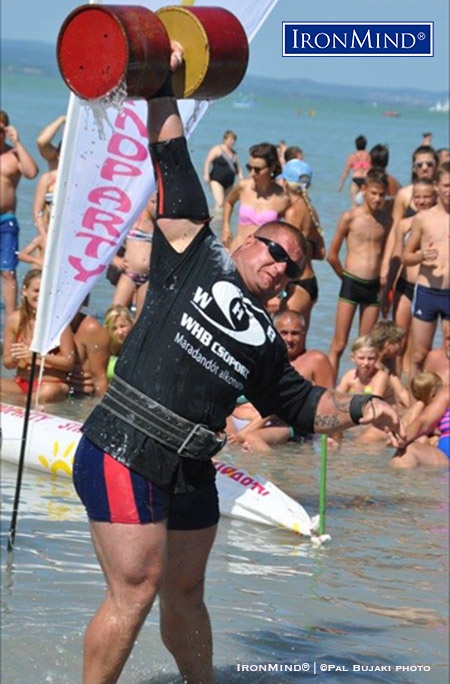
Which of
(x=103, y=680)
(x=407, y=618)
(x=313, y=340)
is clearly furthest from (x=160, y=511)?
(x=313, y=340)

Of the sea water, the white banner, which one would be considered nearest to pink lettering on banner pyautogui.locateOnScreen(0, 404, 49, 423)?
the sea water

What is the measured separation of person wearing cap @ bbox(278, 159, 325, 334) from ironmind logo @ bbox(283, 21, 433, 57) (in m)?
5.24

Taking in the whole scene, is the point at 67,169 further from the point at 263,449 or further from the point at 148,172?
the point at 263,449

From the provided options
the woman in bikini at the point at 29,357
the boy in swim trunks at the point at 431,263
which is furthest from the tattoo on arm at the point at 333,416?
the boy in swim trunks at the point at 431,263

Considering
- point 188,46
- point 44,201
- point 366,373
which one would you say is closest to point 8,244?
point 44,201

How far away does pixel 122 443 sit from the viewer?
13.2 ft

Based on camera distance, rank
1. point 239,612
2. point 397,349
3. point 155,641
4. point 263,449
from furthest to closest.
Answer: point 397,349 → point 263,449 → point 239,612 → point 155,641

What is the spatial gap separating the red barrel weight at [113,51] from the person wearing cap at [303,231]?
5580mm

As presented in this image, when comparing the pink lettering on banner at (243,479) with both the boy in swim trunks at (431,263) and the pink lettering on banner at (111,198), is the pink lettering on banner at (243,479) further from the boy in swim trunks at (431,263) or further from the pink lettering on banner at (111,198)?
the boy in swim trunks at (431,263)

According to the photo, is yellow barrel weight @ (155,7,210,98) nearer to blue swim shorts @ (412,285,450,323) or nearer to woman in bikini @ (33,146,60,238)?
blue swim shorts @ (412,285,450,323)

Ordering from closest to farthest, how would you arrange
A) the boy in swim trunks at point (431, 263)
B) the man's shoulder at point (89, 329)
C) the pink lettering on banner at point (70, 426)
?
the pink lettering on banner at point (70, 426), the man's shoulder at point (89, 329), the boy in swim trunks at point (431, 263)

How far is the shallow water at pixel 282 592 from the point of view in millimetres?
5051

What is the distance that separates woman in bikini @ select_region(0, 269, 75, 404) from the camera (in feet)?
30.5

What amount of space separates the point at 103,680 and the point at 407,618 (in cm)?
194
